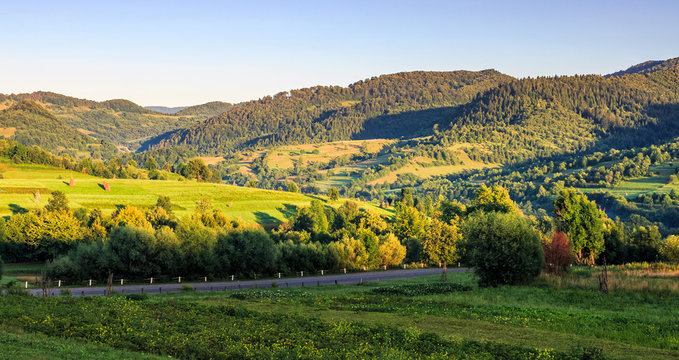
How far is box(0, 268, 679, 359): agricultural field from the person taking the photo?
79.3ft

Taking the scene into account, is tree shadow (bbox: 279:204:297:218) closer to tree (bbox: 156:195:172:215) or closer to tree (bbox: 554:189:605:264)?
tree (bbox: 156:195:172:215)

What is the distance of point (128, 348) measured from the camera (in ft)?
80.2

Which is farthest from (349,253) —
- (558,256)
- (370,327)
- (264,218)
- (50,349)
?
(50,349)

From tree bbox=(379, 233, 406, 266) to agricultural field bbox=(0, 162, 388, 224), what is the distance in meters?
50.1

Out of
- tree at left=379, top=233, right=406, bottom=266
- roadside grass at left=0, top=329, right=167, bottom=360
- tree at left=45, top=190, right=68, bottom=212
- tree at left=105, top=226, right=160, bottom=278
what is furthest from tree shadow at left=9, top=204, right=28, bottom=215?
roadside grass at left=0, top=329, right=167, bottom=360

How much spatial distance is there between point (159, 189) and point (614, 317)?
170 metres

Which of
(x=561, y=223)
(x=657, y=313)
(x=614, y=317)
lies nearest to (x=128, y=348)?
(x=614, y=317)

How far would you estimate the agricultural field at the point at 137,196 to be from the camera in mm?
153125

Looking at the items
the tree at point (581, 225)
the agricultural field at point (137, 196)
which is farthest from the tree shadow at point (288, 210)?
the tree at point (581, 225)

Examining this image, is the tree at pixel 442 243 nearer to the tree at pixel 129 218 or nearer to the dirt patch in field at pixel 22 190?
the tree at pixel 129 218

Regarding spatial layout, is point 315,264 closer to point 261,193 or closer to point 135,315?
point 135,315

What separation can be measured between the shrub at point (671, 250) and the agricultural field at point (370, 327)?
1836 inches

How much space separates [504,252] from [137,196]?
138411 mm

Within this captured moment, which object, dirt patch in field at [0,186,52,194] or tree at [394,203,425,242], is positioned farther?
dirt patch in field at [0,186,52,194]
